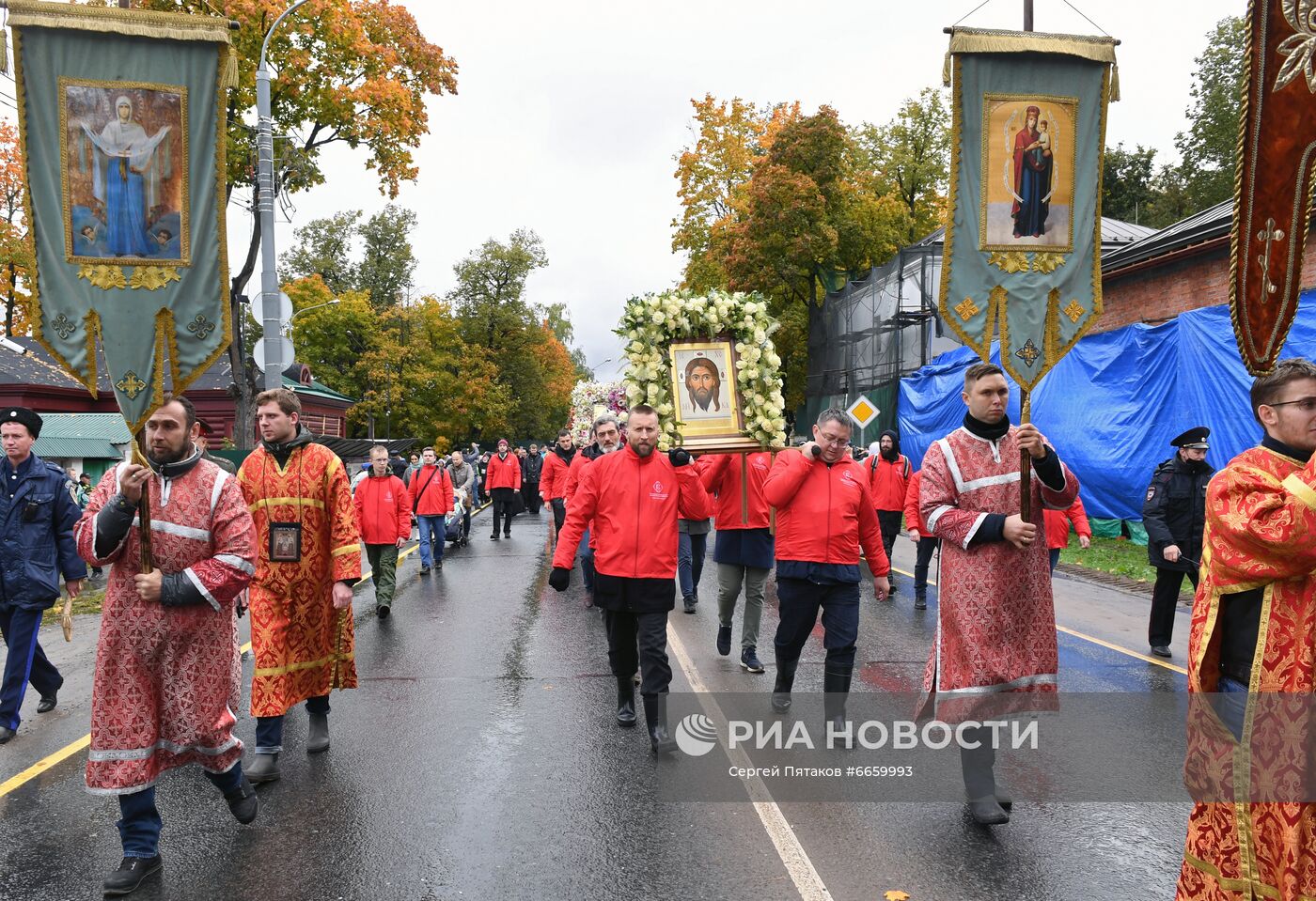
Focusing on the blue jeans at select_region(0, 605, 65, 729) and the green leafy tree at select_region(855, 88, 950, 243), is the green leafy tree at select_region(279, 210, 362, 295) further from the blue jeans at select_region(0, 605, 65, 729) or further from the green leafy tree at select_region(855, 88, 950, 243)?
the blue jeans at select_region(0, 605, 65, 729)

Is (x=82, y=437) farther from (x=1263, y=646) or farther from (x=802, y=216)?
(x=802, y=216)

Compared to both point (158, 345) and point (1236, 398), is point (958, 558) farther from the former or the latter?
point (1236, 398)

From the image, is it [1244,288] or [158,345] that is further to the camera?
[158,345]

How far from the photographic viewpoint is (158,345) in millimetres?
4422

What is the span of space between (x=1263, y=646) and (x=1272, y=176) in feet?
5.33

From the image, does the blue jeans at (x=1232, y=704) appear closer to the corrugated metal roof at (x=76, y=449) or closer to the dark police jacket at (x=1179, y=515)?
the dark police jacket at (x=1179, y=515)

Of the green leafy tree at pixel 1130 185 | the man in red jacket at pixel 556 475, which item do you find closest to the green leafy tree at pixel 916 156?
the green leafy tree at pixel 1130 185

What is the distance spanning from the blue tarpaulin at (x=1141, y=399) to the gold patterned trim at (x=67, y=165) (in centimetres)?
1322

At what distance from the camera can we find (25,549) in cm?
645

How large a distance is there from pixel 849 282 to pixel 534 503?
13175mm

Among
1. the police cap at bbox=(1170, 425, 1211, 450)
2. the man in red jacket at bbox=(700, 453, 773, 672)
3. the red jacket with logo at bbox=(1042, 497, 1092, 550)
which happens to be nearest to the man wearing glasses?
the man in red jacket at bbox=(700, 453, 773, 672)

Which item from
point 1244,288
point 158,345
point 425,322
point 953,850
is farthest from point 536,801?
point 425,322

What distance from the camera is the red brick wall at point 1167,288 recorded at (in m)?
16.6

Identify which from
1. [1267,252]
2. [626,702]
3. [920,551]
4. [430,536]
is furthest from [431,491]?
[1267,252]
